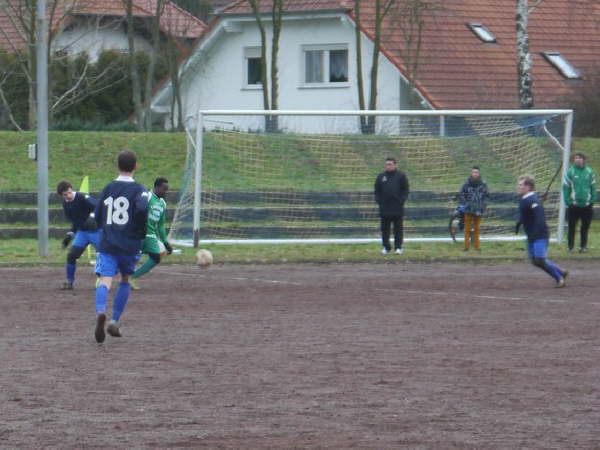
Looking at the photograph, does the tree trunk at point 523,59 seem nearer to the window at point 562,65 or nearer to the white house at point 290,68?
the white house at point 290,68

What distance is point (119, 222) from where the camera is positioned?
38.9ft

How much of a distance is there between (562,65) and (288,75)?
830 cm

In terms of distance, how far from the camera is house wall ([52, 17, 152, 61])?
4159cm

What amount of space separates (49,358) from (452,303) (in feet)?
19.3

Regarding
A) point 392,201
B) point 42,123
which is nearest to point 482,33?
A: point 392,201

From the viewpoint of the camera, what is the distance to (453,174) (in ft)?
90.2

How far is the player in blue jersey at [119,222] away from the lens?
11805 mm

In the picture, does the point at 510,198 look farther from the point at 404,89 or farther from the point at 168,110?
the point at 168,110

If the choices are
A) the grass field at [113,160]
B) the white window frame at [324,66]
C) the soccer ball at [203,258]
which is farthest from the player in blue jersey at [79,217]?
the white window frame at [324,66]

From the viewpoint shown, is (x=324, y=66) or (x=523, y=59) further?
(x=324, y=66)

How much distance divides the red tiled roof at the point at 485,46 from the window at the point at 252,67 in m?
1.47

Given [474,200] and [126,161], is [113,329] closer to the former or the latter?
[126,161]

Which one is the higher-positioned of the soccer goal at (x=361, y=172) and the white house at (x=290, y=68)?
the white house at (x=290, y=68)

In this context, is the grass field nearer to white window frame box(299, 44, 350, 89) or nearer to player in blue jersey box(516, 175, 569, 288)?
white window frame box(299, 44, 350, 89)
